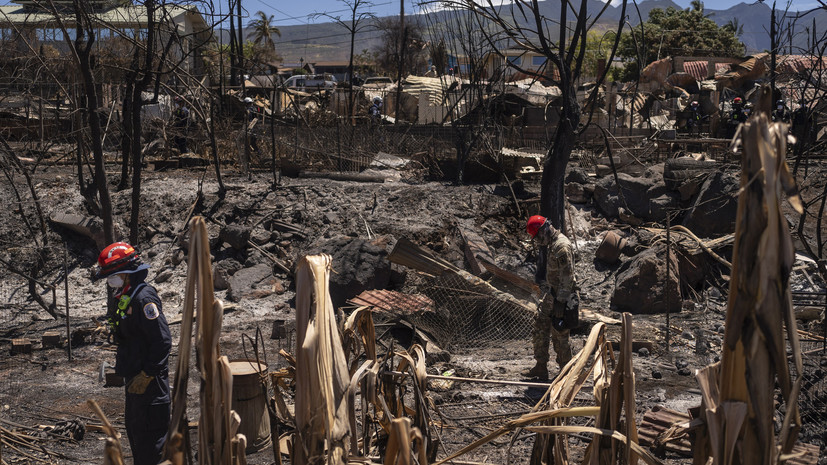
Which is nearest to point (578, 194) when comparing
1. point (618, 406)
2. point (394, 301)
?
point (394, 301)

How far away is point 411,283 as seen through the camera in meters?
11.0

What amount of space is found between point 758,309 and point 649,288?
29.2ft

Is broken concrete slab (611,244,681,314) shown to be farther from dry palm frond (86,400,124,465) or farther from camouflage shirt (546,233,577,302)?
dry palm frond (86,400,124,465)

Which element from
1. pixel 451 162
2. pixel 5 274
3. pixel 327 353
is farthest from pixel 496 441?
pixel 451 162

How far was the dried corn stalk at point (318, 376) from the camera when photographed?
2.13 meters

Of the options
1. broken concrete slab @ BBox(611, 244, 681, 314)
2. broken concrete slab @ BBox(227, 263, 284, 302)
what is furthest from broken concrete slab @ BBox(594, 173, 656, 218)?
broken concrete slab @ BBox(227, 263, 284, 302)

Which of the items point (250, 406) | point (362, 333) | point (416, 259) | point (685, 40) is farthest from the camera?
point (685, 40)

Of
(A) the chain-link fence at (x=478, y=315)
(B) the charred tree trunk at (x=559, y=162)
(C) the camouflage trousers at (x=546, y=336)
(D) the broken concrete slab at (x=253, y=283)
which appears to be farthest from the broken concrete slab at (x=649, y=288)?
(D) the broken concrete slab at (x=253, y=283)

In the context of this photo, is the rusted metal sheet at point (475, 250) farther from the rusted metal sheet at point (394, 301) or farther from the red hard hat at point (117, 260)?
the red hard hat at point (117, 260)

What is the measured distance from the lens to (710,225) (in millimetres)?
12188

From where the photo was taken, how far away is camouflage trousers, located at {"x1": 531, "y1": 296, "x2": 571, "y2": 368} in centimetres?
725

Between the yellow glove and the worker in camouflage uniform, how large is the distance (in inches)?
156

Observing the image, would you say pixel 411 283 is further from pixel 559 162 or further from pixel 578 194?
pixel 578 194

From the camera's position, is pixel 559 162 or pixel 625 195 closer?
pixel 559 162
